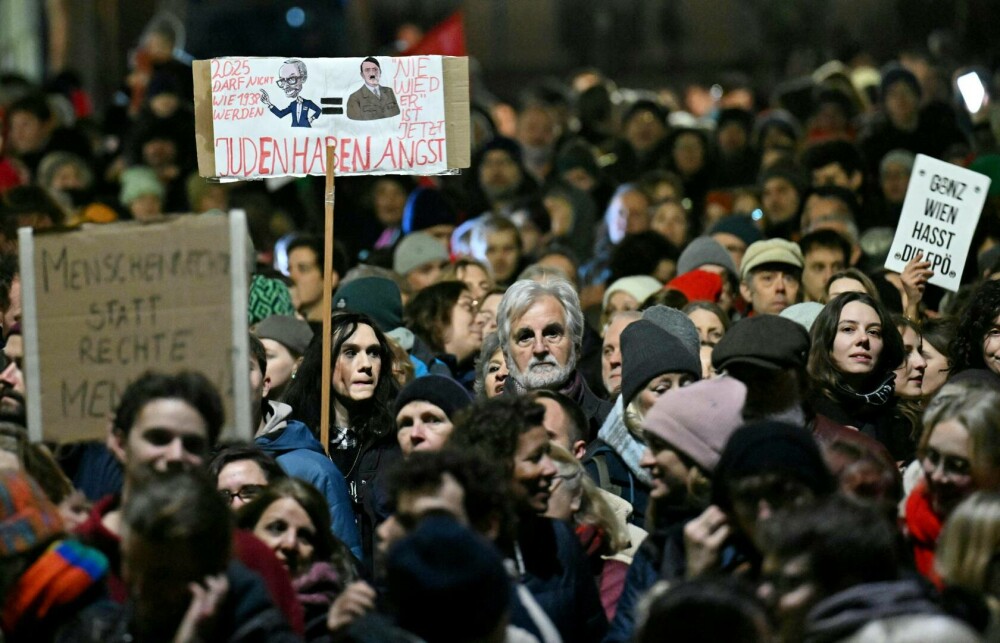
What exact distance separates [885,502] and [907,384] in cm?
292

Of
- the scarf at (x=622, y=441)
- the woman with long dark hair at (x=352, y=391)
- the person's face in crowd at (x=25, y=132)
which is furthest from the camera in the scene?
the person's face in crowd at (x=25, y=132)

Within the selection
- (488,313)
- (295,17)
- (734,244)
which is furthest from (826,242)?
(295,17)

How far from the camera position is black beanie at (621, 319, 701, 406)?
739cm

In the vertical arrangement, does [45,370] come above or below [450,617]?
above

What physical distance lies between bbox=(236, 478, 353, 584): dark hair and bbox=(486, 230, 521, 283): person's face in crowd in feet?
19.8

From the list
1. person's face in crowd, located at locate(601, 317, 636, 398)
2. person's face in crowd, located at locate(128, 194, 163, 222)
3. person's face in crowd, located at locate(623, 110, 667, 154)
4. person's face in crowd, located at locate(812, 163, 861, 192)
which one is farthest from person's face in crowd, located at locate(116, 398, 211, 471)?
person's face in crowd, located at locate(623, 110, 667, 154)

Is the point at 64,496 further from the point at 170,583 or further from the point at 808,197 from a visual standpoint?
the point at 808,197

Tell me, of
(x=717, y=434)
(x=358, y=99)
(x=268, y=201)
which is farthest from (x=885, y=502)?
(x=268, y=201)

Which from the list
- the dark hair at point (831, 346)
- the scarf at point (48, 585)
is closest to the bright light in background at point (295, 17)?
the dark hair at point (831, 346)

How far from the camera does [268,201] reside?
559 inches

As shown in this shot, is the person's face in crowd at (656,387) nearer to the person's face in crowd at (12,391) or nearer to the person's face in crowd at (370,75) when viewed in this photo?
the person's face in crowd at (370,75)

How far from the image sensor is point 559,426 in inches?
281

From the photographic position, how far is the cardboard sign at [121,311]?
19.2ft

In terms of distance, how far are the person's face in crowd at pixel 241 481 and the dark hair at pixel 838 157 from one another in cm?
811
